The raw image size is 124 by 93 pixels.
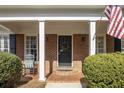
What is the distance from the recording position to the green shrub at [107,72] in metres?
9.75

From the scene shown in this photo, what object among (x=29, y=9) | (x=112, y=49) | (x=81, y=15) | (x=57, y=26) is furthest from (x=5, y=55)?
(x=112, y=49)

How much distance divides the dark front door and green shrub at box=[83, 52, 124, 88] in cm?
766

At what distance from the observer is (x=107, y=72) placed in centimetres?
983

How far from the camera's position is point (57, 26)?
56.8 feet

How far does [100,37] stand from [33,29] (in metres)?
4.10

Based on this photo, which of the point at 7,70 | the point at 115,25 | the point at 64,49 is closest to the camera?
the point at 7,70

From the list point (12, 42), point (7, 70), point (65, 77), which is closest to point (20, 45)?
point (12, 42)

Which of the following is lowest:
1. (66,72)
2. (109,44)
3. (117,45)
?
(66,72)

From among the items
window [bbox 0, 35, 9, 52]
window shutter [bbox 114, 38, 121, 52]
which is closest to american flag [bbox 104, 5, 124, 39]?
window shutter [bbox 114, 38, 121, 52]

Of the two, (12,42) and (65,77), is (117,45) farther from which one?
(12,42)

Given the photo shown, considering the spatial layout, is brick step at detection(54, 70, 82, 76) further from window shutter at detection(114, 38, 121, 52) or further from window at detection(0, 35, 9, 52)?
window at detection(0, 35, 9, 52)

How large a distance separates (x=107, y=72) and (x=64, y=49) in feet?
27.4

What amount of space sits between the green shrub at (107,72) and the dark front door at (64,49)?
7657mm
